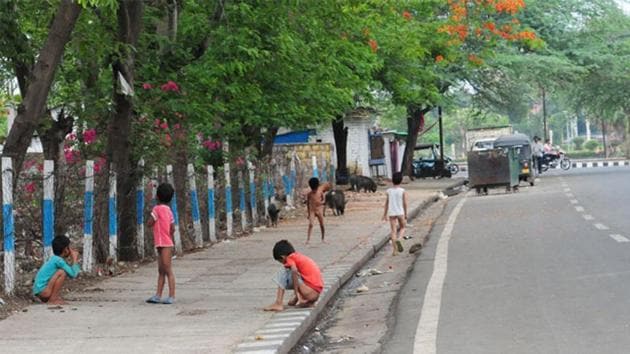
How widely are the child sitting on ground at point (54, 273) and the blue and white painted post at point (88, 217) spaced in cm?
247

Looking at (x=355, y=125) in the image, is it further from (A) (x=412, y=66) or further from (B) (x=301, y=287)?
(B) (x=301, y=287)

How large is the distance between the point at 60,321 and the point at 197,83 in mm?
9981

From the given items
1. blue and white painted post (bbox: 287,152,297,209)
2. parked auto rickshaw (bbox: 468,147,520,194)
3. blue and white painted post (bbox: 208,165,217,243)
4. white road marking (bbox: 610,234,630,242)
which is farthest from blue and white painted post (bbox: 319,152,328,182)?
white road marking (bbox: 610,234,630,242)

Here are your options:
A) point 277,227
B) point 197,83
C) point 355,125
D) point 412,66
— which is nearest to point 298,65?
point 197,83

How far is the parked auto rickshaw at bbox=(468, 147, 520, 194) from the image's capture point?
3653 cm

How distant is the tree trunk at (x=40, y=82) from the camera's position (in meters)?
12.6

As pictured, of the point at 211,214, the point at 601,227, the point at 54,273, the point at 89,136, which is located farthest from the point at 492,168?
the point at 54,273

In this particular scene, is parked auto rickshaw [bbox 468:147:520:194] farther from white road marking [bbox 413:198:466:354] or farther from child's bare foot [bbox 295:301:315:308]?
child's bare foot [bbox 295:301:315:308]

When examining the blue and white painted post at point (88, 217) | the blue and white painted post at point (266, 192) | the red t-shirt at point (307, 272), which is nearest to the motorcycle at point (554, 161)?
the blue and white painted post at point (266, 192)

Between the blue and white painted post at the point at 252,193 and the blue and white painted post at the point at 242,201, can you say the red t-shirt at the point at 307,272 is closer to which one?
the blue and white painted post at the point at 242,201

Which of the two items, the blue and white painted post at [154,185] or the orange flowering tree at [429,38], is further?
the orange flowering tree at [429,38]

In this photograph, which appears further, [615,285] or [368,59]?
[368,59]

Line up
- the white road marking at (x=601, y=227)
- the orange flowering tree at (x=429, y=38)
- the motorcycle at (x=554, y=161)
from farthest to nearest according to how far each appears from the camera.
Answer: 1. the motorcycle at (x=554, y=161)
2. the orange flowering tree at (x=429, y=38)
3. the white road marking at (x=601, y=227)

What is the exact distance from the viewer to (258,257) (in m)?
17.8
